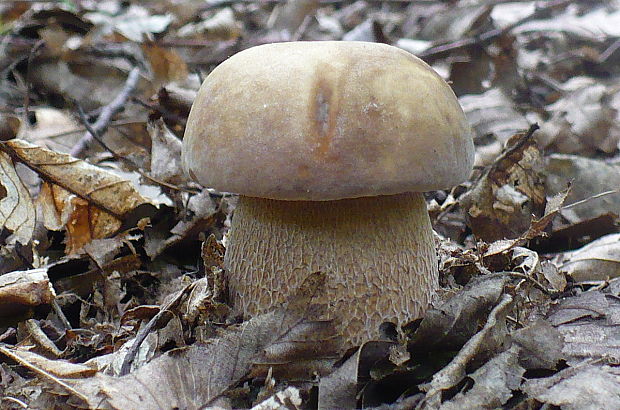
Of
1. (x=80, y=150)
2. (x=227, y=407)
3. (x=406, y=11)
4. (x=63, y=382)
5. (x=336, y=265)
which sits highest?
(x=406, y=11)

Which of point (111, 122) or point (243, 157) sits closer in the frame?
point (243, 157)

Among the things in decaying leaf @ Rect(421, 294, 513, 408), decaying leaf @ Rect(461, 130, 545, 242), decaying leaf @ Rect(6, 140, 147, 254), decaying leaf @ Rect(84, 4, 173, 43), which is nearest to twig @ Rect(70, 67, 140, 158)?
decaying leaf @ Rect(6, 140, 147, 254)

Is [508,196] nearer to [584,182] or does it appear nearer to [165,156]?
[584,182]

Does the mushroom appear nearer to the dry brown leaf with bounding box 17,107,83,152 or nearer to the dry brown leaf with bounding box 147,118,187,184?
the dry brown leaf with bounding box 147,118,187,184

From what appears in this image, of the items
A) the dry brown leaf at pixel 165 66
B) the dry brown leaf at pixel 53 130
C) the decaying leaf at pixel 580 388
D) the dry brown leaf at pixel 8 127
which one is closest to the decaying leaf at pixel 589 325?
the decaying leaf at pixel 580 388

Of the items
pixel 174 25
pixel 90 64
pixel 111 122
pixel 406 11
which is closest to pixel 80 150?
pixel 111 122

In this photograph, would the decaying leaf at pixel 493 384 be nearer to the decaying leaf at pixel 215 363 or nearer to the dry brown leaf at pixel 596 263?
the decaying leaf at pixel 215 363

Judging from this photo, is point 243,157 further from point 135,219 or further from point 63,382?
point 135,219
